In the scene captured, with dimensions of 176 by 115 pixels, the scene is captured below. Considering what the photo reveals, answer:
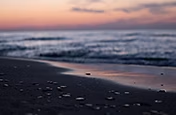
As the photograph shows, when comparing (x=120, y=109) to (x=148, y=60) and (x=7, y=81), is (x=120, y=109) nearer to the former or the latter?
(x=7, y=81)

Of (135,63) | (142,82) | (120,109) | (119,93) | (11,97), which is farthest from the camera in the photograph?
(135,63)

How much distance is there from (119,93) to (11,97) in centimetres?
257

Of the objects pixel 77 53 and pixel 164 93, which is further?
pixel 77 53

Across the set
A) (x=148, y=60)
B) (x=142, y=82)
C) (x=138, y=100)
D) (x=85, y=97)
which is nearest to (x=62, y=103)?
(x=85, y=97)

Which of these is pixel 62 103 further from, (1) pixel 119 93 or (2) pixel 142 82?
(2) pixel 142 82

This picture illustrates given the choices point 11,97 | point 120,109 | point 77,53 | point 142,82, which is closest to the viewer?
point 120,109

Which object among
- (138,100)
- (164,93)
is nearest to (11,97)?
(138,100)

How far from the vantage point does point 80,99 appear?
6.09 m

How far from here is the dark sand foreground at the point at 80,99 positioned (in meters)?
5.19

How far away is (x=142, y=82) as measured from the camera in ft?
28.5

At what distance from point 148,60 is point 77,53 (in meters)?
5.92

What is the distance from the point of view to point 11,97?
599cm

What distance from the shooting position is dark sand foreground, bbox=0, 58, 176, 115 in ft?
17.0

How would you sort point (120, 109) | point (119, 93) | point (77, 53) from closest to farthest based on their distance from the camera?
point (120, 109) → point (119, 93) → point (77, 53)
